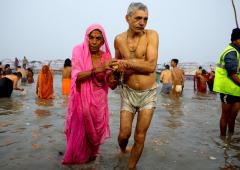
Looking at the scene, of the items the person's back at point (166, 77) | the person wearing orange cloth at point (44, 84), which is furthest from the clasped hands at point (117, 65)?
the person's back at point (166, 77)

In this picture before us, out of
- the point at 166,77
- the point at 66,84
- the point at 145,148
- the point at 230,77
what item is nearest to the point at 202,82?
the point at 166,77

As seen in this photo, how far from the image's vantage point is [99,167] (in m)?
3.77

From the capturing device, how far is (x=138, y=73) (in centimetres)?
368

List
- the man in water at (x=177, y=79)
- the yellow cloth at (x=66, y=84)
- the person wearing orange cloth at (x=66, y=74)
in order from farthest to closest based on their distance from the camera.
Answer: the man in water at (x=177, y=79) < the yellow cloth at (x=66, y=84) < the person wearing orange cloth at (x=66, y=74)

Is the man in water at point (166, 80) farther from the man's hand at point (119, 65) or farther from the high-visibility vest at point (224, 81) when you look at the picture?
the man's hand at point (119, 65)

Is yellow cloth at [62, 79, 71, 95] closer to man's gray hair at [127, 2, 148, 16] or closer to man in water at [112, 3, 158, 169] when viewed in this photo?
man in water at [112, 3, 158, 169]

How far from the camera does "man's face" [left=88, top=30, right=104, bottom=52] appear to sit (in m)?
3.71

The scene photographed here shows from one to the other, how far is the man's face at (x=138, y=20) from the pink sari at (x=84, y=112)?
40 centimetres

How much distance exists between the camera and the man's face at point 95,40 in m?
3.71

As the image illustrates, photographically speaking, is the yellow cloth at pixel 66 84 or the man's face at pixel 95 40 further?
the yellow cloth at pixel 66 84

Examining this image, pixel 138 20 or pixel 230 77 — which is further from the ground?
pixel 138 20

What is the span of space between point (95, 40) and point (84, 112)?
0.92 meters

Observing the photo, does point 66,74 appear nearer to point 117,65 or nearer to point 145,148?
point 145,148

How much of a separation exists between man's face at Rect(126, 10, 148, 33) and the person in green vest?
2.11 m
